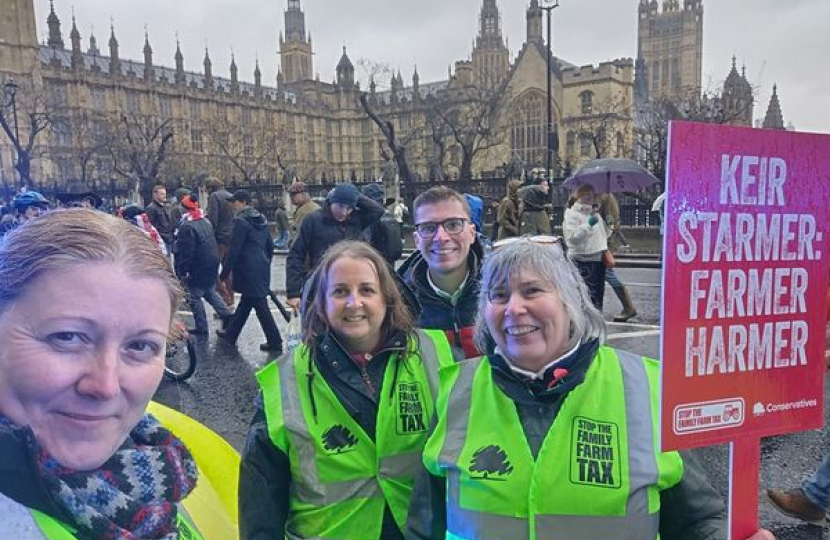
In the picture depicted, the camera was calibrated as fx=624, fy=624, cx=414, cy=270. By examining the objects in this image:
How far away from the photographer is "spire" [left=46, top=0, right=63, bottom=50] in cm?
6806

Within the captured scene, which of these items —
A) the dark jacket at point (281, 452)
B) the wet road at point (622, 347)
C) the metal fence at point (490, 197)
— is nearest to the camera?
the dark jacket at point (281, 452)

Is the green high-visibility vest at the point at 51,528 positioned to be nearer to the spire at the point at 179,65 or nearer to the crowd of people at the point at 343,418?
the crowd of people at the point at 343,418

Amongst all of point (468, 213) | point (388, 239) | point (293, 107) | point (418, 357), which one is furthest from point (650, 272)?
point (293, 107)

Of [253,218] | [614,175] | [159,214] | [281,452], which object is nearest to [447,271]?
[281,452]

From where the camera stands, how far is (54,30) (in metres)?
68.3

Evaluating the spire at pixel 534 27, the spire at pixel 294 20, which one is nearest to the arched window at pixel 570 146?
the spire at pixel 534 27

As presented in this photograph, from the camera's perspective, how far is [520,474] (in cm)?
155

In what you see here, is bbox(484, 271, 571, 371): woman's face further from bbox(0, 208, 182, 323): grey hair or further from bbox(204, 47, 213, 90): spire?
bbox(204, 47, 213, 90): spire

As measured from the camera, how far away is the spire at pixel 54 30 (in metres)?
68.1

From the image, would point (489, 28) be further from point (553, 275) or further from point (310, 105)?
point (553, 275)

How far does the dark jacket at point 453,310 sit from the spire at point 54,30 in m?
78.2

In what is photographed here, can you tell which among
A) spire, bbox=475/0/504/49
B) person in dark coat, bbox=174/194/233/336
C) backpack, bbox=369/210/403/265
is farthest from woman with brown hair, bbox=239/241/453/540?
spire, bbox=475/0/504/49

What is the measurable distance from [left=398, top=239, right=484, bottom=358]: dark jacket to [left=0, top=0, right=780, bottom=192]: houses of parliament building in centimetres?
2610

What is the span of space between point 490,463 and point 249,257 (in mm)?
5924
